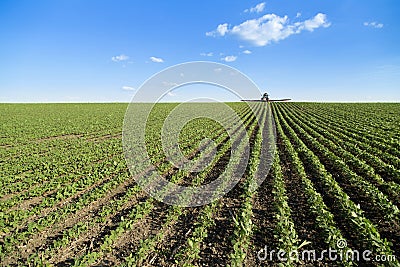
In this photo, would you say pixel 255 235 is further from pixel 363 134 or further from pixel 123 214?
pixel 363 134

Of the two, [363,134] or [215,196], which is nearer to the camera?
[215,196]

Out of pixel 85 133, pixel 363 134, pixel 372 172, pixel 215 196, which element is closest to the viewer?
pixel 215 196

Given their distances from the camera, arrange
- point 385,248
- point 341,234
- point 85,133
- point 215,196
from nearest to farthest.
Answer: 1. point 385,248
2. point 341,234
3. point 215,196
4. point 85,133

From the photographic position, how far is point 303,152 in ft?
42.2

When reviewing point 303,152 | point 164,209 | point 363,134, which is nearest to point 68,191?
point 164,209

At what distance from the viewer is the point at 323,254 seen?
5078 millimetres

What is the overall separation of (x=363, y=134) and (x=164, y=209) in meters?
16.4

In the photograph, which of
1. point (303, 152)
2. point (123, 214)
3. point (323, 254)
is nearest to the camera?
point (323, 254)

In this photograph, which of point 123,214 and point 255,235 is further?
point 123,214

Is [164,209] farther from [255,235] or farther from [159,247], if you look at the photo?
[255,235]

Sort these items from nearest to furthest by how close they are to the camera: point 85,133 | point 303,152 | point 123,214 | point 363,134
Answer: point 123,214 < point 303,152 < point 363,134 < point 85,133

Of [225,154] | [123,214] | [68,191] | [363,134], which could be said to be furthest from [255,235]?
[363,134]

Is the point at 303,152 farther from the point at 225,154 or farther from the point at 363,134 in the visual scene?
the point at 363,134

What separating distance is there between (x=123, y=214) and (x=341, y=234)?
5.29 metres
